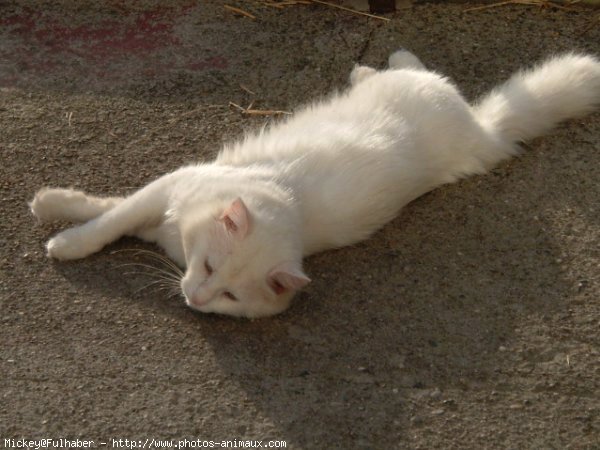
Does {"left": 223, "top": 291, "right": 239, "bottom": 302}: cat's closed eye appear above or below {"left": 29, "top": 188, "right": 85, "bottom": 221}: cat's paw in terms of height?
above

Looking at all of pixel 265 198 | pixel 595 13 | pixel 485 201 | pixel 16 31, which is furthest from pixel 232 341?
pixel 595 13

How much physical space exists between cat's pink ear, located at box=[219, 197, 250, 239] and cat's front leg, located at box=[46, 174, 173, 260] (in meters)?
0.53

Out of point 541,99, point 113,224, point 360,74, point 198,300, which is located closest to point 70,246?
point 113,224

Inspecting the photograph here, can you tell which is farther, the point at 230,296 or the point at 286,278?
the point at 230,296

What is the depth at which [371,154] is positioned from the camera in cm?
394

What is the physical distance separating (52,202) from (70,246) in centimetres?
26

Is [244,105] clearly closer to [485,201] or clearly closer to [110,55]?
[110,55]

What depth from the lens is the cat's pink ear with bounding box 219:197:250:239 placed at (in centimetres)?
324

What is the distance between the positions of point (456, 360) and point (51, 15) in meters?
3.24

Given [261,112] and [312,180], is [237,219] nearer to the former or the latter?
[312,180]

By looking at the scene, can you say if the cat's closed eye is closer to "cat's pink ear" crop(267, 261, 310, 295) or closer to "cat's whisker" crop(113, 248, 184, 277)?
"cat's pink ear" crop(267, 261, 310, 295)

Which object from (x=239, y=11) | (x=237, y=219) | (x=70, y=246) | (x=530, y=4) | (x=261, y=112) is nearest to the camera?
(x=237, y=219)

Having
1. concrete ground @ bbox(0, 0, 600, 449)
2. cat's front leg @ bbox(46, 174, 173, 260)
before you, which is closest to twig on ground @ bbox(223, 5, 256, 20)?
concrete ground @ bbox(0, 0, 600, 449)

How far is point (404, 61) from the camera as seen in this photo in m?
4.83
